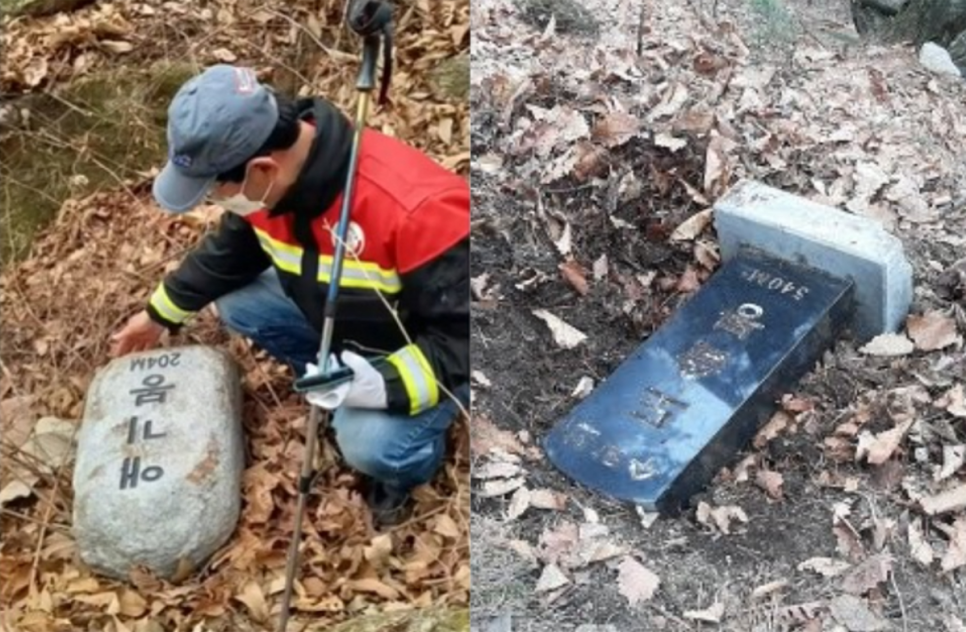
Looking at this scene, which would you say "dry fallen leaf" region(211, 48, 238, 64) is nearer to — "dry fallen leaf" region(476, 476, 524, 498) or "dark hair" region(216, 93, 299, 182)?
"dark hair" region(216, 93, 299, 182)

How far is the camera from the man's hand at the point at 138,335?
7.38 ft

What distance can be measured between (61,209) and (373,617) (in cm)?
121

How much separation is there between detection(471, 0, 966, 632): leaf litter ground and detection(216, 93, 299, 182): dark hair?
502mm

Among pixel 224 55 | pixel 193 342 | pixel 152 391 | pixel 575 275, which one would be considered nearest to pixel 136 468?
pixel 152 391

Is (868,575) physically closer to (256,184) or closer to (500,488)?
(500,488)

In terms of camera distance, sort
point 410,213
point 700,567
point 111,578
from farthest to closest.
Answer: point 111,578 → point 410,213 → point 700,567

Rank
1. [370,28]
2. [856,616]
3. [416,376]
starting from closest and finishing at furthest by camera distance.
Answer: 1. [856,616]
2. [370,28]
3. [416,376]

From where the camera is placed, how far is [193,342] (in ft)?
7.88

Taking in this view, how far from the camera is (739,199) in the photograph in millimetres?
1211

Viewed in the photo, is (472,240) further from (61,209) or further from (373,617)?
(61,209)

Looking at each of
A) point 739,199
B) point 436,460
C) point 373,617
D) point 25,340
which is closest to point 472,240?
point 739,199

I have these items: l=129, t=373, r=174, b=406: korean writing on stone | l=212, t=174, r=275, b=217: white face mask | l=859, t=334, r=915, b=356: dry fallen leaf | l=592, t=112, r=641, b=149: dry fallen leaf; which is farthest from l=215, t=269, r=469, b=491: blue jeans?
l=859, t=334, r=915, b=356: dry fallen leaf

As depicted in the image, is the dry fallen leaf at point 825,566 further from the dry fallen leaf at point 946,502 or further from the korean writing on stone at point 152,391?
the korean writing on stone at point 152,391

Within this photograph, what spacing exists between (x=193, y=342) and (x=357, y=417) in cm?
53
